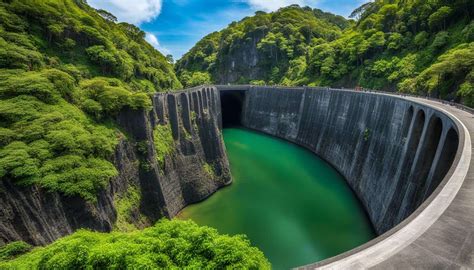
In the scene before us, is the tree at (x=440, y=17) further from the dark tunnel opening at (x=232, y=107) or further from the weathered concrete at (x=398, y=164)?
the dark tunnel opening at (x=232, y=107)

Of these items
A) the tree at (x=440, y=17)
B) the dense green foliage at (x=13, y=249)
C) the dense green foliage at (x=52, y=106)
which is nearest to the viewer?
the dense green foliage at (x=13, y=249)

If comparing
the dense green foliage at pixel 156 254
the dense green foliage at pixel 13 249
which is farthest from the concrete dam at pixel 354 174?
the dense green foliage at pixel 156 254

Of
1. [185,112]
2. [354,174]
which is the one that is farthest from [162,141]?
[354,174]

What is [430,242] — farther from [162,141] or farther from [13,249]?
[162,141]

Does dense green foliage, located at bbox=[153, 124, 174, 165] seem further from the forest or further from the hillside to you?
the hillside

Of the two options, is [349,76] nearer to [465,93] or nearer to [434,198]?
[465,93]

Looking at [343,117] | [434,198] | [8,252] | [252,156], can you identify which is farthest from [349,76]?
[8,252]
